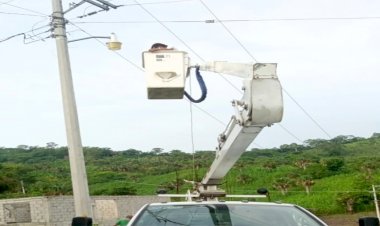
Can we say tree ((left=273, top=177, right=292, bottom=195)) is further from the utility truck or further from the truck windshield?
the truck windshield

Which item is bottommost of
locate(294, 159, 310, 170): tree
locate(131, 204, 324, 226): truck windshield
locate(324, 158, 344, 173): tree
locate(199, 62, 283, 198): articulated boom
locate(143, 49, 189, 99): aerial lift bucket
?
locate(324, 158, 344, 173): tree

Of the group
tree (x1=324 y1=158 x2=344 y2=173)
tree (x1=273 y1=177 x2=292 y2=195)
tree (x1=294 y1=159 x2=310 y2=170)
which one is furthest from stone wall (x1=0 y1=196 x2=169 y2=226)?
tree (x1=324 y1=158 x2=344 y2=173)

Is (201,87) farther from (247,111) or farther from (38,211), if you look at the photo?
(38,211)

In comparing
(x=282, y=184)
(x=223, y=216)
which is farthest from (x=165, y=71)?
(x=282, y=184)

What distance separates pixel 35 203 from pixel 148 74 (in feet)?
66.6

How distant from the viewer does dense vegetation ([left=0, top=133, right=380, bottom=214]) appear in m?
34.0

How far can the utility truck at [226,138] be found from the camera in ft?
18.2

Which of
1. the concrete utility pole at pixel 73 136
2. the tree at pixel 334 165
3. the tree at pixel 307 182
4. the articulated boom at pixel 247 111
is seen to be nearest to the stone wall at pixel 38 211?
the concrete utility pole at pixel 73 136

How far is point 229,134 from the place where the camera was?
7.75 m

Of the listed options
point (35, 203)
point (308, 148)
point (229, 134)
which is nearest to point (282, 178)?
point (35, 203)

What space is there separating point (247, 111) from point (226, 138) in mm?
913

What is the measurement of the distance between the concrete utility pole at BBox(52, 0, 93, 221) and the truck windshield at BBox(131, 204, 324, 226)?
1055 cm

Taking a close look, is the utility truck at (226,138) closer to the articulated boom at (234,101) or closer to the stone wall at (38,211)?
the articulated boom at (234,101)

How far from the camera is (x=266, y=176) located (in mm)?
43344
